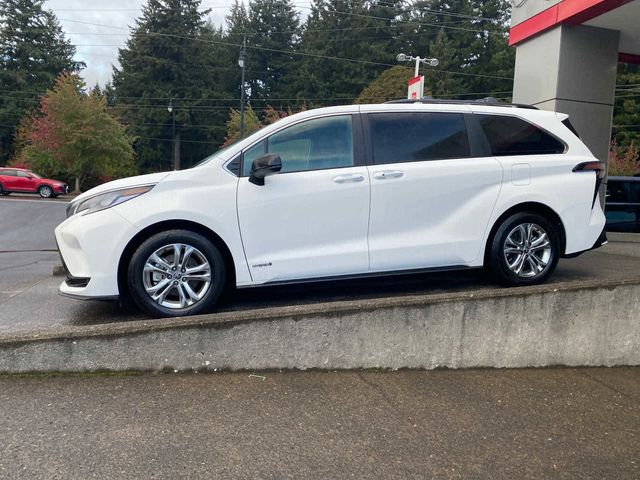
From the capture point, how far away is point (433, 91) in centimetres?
4853

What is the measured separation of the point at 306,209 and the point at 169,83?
2178 inches

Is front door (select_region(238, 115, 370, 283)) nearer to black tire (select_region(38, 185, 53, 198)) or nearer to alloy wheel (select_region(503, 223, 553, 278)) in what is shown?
alloy wheel (select_region(503, 223, 553, 278))

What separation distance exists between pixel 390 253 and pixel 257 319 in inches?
49.4

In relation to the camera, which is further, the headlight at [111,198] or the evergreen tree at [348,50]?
the evergreen tree at [348,50]

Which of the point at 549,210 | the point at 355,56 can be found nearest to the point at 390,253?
the point at 549,210

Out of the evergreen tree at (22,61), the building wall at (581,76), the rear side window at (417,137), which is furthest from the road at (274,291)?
the evergreen tree at (22,61)

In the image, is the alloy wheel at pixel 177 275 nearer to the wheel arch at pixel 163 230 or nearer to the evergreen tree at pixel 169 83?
the wheel arch at pixel 163 230

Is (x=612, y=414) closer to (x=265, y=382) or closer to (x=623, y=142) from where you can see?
(x=265, y=382)

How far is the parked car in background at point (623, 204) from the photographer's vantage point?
1105 centimetres

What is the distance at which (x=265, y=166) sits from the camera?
14.4ft

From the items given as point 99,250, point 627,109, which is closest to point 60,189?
point 99,250

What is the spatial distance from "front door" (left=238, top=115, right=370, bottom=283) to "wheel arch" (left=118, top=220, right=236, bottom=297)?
18 centimetres

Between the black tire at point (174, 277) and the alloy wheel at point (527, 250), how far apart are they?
2.53m

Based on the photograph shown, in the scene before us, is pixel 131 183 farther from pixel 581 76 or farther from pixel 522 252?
pixel 581 76
